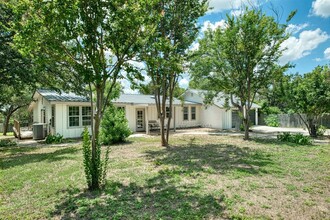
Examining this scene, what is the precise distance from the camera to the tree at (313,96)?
13250mm

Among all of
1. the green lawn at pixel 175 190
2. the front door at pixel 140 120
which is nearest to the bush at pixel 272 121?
the front door at pixel 140 120

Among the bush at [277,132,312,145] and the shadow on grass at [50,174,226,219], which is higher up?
the bush at [277,132,312,145]

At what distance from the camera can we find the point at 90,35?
449 cm

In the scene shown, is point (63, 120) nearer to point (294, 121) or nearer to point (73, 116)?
point (73, 116)

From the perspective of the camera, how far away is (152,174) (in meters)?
6.11

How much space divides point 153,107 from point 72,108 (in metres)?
7.68

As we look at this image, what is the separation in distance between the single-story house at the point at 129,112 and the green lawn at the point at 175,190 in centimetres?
683

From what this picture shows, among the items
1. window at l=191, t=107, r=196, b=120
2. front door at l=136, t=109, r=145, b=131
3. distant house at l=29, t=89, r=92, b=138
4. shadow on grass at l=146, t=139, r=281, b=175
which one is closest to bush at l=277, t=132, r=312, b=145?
shadow on grass at l=146, t=139, r=281, b=175

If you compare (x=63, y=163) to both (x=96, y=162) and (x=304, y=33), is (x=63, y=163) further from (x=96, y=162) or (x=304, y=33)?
(x=304, y=33)

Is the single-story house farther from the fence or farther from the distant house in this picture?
the fence

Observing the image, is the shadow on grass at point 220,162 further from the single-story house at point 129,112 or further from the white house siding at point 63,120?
the white house siding at point 63,120

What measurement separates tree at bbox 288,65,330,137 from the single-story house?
6.75 metres

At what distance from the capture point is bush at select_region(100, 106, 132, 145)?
475 inches

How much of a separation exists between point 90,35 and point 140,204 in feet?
11.6
